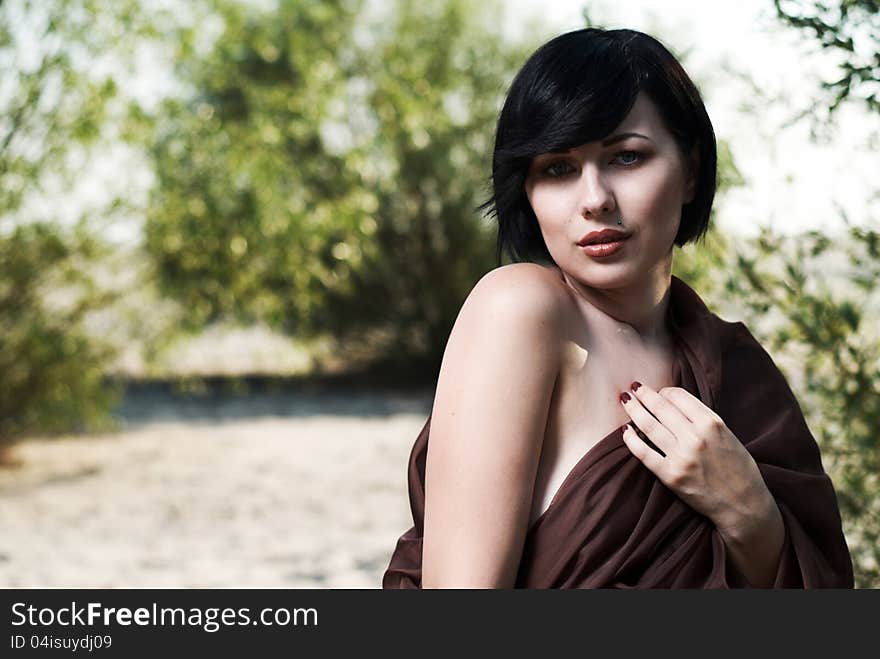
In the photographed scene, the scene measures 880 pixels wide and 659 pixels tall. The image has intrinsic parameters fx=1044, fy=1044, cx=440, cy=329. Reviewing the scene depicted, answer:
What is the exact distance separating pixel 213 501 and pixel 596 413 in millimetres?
6530

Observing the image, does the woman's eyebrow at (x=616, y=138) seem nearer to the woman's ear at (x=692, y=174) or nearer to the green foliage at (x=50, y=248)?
the woman's ear at (x=692, y=174)

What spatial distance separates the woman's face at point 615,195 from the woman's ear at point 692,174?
0.28 feet

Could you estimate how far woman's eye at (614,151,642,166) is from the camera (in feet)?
5.11

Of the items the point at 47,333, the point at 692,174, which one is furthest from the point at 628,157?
the point at 47,333

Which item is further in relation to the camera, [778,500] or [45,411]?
[45,411]

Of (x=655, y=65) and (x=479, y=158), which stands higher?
(x=479, y=158)

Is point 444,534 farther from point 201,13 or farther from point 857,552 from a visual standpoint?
point 201,13

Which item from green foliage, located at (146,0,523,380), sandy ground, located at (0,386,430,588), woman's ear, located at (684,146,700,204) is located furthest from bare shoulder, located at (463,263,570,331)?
green foliage, located at (146,0,523,380)

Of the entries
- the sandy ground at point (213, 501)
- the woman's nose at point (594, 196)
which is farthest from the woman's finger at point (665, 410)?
the sandy ground at point (213, 501)

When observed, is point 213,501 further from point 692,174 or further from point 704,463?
point 704,463

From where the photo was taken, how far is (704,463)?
150 cm

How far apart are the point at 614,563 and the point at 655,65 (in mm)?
739

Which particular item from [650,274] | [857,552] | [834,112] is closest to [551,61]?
[650,274]

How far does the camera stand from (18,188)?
299 inches
